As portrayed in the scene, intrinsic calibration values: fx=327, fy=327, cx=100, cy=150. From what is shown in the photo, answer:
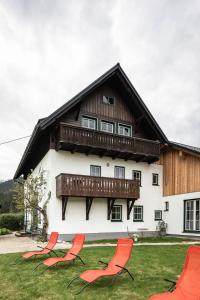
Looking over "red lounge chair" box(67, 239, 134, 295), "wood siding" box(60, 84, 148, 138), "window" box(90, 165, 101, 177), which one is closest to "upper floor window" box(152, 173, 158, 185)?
"wood siding" box(60, 84, 148, 138)

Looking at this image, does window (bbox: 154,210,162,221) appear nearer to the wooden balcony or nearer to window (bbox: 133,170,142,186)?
window (bbox: 133,170,142,186)

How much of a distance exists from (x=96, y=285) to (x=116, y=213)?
13.2 meters

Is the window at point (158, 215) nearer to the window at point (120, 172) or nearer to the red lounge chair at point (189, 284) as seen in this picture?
the window at point (120, 172)

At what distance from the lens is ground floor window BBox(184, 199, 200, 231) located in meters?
19.3

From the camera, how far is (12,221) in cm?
2800

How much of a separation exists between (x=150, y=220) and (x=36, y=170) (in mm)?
8792

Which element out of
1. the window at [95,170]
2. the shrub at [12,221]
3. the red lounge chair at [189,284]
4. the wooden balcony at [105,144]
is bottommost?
the shrub at [12,221]

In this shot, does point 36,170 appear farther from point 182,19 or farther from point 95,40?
point 182,19

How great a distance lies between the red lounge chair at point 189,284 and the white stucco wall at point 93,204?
13.0 m

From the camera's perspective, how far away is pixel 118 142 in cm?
1983

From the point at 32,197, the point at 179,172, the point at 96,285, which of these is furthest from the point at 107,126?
the point at 96,285

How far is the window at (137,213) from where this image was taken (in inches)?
838

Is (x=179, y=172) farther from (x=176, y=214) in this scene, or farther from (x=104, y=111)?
(x=104, y=111)

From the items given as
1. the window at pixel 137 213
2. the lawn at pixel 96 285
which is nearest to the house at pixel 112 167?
the window at pixel 137 213
